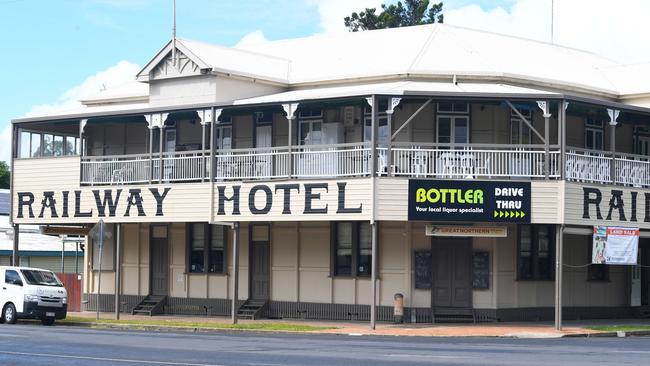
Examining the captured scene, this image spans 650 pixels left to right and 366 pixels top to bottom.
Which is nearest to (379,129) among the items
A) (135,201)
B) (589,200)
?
(589,200)

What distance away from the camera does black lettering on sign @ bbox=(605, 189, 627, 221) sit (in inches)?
1259

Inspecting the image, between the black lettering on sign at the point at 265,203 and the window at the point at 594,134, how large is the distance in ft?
33.7

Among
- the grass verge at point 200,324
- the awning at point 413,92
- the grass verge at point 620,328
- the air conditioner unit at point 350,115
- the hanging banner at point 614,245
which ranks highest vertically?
the awning at point 413,92

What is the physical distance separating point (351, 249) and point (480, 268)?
3895 mm

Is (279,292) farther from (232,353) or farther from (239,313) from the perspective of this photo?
(232,353)

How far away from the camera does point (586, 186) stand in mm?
31297

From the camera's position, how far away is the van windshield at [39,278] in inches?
1282

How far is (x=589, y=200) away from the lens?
31.4m

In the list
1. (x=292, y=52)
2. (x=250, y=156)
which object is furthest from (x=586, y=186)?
(x=292, y=52)

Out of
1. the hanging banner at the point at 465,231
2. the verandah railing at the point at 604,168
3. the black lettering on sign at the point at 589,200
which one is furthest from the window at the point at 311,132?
the black lettering on sign at the point at 589,200

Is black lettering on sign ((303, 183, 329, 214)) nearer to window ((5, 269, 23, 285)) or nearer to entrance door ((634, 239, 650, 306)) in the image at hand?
window ((5, 269, 23, 285))

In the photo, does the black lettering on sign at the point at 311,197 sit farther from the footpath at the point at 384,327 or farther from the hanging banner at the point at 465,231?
the footpath at the point at 384,327

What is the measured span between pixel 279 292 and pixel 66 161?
8295 millimetres

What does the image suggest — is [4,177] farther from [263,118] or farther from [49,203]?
[263,118]
